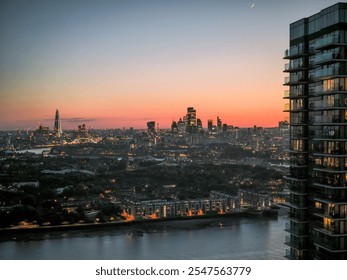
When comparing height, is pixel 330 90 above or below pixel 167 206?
above

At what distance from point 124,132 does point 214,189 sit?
6.67m

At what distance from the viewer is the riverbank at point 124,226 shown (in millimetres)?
8647

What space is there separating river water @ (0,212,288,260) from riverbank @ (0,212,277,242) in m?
0.02

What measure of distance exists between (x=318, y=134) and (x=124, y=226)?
6808 millimetres

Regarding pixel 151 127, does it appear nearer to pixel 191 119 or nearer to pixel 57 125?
pixel 191 119

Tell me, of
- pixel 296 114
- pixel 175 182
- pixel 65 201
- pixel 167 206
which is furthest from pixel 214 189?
pixel 296 114

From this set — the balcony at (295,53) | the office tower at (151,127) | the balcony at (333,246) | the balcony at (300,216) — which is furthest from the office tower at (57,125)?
the balcony at (333,246)

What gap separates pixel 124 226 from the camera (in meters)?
9.53

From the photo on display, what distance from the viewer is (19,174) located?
12.3 metres

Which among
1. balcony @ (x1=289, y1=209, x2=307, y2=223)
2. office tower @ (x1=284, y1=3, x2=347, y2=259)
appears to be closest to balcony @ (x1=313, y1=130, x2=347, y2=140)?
office tower @ (x1=284, y1=3, x2=347, y2=259)

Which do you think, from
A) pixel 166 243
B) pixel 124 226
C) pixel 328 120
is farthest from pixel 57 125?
pixel 328 120

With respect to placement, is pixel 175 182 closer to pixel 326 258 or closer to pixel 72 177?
pixel 72 177

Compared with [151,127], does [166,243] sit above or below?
below
